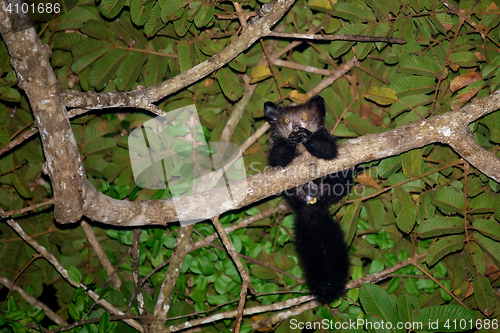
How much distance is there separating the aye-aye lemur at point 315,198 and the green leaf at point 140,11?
1.55 m

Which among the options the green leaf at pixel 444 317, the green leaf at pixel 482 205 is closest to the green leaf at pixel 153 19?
the green leaf at pixel 482 205

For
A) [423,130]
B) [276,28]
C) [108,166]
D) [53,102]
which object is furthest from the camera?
[276,28]

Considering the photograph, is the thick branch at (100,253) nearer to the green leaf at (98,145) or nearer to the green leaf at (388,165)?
the green leaf at (98,145)

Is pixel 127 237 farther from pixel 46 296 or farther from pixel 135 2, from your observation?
pixel 135 2

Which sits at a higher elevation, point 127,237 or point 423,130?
point 423,130

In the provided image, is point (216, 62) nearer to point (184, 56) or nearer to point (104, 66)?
point (184, 56)

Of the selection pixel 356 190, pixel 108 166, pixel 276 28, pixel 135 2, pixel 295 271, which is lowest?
pixel 295 271

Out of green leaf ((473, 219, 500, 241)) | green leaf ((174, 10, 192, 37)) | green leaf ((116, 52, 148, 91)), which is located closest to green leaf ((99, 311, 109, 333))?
green leaf ((116, 52, 148, 91))

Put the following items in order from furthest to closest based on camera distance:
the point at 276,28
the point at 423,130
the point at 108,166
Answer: the point at 276,28, the point at 108,166, the point at 423,130

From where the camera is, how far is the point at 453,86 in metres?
3.55

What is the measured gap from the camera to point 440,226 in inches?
138

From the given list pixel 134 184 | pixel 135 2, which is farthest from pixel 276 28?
pixel 134 184

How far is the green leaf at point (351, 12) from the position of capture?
11.6 feet

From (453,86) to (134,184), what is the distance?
3477mm
